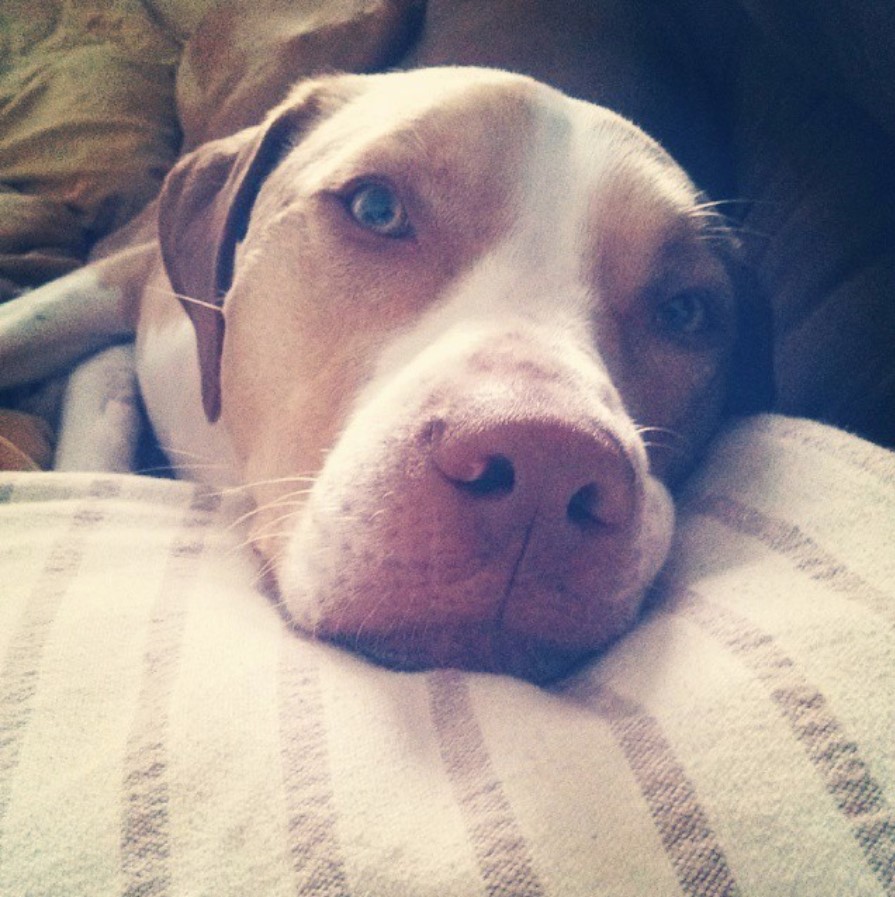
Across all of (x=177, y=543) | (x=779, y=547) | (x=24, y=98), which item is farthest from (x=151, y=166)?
(x=779, y=547)

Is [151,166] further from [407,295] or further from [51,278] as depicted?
[407,295]

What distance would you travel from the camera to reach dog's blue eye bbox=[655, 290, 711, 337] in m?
1.50

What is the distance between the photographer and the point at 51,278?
270cm

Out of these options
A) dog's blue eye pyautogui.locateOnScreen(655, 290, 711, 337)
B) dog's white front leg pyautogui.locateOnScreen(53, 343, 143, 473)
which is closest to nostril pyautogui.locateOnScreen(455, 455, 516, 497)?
dog's blue eye pyautogui.locateOnScreen(655, 290, 711, 337)

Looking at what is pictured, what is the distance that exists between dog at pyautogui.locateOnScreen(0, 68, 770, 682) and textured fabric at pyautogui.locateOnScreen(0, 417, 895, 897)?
0.09m

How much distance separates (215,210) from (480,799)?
1.47 m

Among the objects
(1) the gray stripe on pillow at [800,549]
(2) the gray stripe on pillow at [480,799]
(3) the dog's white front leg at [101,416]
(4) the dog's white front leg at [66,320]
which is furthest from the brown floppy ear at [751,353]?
(4) the dog's white front leg at [66,320]

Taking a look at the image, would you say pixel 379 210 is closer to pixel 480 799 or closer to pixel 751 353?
pixel 751 353

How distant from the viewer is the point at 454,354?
105cm

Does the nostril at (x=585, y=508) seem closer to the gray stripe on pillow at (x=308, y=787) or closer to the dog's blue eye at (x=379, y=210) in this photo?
the gray stripe on pillow at (x=308, y=787)

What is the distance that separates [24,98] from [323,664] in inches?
128

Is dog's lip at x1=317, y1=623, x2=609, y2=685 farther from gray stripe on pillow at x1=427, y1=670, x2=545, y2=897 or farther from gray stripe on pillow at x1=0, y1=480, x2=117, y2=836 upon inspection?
gray stripe on pillow at x1=0, y1=480, x2=117, y2=836

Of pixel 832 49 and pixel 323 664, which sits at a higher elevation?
pixel 832 49

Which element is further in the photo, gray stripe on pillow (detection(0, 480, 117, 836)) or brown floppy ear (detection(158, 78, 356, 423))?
brown floppy ear (detection(158, 78, 356, 423))
